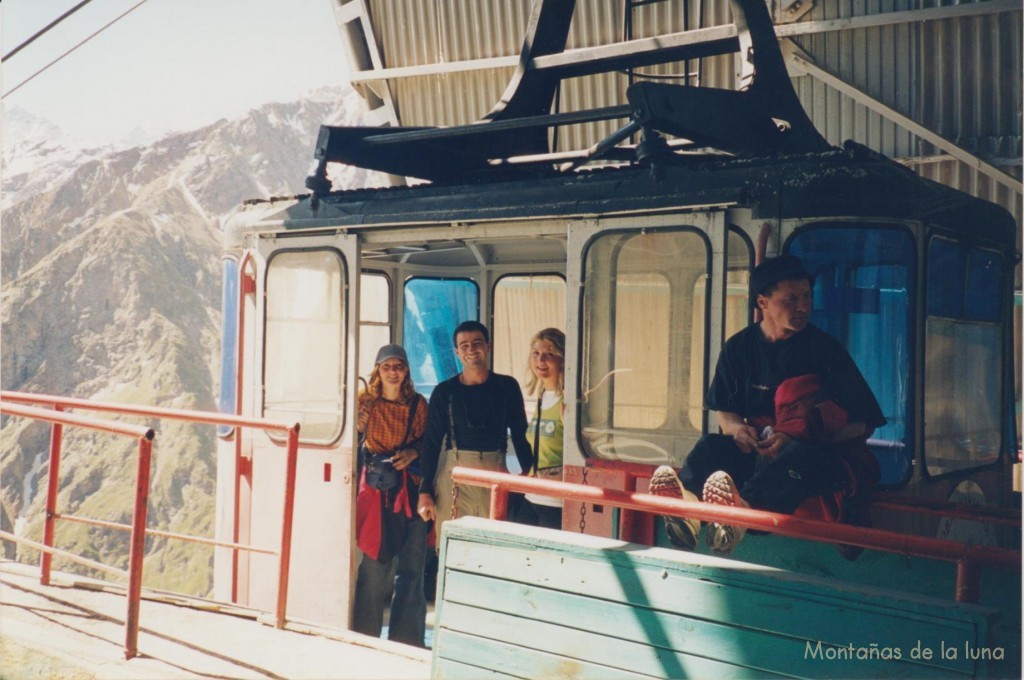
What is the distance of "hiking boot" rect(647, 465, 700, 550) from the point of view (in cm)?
416

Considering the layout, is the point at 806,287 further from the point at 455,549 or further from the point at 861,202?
the point at 455,549

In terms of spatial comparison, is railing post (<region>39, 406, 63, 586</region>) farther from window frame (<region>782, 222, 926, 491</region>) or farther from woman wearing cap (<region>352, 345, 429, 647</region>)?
window frame (<region>782, 222, 926, 491</region>)

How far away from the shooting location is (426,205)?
5.35m

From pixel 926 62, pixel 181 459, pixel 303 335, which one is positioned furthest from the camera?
pixel 181 459

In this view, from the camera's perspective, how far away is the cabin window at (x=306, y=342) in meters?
5.77

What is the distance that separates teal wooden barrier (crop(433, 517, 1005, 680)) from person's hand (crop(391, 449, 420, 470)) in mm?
→ 1680

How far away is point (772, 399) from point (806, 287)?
0.46 meters

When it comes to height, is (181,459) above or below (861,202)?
below

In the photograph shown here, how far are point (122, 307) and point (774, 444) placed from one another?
6384 centimetres

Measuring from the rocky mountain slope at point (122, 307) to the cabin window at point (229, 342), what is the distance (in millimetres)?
38472

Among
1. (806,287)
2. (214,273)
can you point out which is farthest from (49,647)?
(214,273)

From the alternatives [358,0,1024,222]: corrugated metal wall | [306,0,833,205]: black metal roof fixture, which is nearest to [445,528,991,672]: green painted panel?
[306,0,833,205]: black metal roof fixture

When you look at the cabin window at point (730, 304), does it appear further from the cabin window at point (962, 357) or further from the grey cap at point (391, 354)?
the grey cap at point (391, 354)

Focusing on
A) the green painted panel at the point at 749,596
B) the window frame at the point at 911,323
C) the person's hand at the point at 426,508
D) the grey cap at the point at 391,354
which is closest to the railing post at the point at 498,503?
the green painted panel at the point at 749,596
